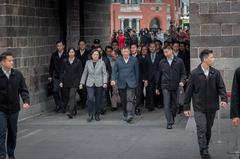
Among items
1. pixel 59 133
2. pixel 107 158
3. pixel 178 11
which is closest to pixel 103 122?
pixel 59 133

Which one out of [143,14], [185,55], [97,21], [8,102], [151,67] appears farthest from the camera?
[143,14]

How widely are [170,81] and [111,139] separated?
81.4 inches

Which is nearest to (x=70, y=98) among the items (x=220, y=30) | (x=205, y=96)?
(x=220, y=30)

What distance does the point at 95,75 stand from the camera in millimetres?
15047

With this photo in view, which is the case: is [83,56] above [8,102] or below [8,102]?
above

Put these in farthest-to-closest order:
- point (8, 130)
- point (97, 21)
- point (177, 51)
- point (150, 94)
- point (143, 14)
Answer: point (143, 14) < point (97, 21) < point (177, 51) < point (150, 94) < point (8, 130)

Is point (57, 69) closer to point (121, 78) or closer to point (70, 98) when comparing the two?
point (70, 98)

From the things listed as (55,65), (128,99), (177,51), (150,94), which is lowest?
(150,94)

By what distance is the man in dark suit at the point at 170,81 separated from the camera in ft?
44.2

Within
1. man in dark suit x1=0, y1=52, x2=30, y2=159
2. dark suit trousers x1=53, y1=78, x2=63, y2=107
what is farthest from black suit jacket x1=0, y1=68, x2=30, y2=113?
dark suit trousers x1=53, y1=78, x2=63, y2=107

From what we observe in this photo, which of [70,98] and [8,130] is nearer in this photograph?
[8,130]

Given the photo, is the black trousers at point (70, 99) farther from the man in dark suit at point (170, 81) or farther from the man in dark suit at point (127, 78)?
the man in dark suit at point (170, 81)

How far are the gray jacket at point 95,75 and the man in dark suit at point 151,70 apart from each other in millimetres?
1856

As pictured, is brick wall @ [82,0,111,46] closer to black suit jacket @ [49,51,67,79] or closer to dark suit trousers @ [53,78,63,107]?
black suit jacket @ [49,51,67,79]
